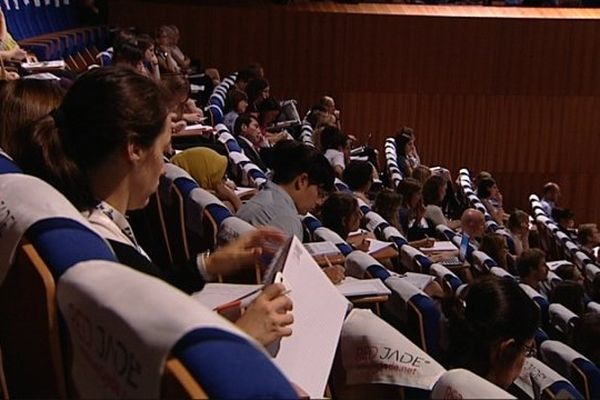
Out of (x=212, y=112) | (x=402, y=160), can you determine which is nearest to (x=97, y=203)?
(x=212, y=112)

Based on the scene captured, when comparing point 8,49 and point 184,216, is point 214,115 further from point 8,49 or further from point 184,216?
point 184,216

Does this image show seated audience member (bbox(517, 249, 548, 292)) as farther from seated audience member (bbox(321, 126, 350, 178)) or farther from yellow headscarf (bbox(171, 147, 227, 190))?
yellow headscarf (bbox(171, 147, 227, 190))

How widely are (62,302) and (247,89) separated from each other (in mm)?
4101

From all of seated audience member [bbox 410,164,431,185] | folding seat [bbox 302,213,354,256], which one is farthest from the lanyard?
seated audience member [bbox 410,164,431,185]

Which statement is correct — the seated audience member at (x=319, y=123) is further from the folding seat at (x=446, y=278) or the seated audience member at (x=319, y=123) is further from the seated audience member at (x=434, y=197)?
the folding seat at (x=446, y=278)

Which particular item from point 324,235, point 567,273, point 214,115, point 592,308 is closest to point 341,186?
point 214,115

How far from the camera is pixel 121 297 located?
1.77 feet

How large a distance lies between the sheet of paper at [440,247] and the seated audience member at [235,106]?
1120 mm

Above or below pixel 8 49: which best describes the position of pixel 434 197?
below

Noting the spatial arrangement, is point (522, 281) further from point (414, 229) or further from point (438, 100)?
point (438, 100)

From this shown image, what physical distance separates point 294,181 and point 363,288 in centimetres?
46

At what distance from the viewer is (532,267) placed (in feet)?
11.4

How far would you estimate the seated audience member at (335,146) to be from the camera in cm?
430

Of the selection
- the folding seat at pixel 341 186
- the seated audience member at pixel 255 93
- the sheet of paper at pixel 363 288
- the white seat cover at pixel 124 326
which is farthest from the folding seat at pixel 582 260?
the white seat cover at pixel 124 326
